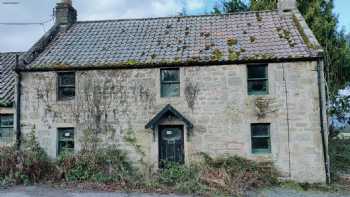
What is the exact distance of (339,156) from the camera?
1930cm

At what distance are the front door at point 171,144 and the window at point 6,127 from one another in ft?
24.7

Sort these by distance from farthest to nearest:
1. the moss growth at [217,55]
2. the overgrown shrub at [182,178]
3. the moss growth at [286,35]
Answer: the moss growth at [286,35]
the moss growth at [217,55]
the overgrown shrub at [182,178]

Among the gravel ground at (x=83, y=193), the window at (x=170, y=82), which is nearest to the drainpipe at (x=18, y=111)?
the gravel ground at (x=83, y=193)

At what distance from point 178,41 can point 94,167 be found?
24.0 feet

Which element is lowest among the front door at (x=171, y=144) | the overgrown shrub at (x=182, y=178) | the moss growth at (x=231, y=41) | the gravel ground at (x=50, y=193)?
the gravel ground at (x=50, y=193)

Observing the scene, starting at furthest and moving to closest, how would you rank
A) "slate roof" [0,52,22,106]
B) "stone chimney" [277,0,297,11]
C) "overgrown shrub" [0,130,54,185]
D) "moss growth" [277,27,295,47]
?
"stone chimney" [277,0,297,11], "slate roof" [0,52,22,106], "moss growth" [277,27,295,47], "overgrown shrub" [0,130,54,185]

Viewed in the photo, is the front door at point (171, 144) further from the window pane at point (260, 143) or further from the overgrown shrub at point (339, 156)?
the overgrown shrub at point (339, 156)

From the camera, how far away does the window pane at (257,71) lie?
14.7 m

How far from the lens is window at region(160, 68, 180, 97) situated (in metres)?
15.1

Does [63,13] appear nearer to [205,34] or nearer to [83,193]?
[205,34]

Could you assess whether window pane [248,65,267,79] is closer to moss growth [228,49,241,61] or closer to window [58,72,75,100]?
moss growth [228,49,241,61]

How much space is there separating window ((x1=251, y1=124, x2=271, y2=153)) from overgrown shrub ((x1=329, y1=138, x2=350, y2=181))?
3337 millimetres

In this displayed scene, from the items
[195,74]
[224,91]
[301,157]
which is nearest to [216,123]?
[224,91]

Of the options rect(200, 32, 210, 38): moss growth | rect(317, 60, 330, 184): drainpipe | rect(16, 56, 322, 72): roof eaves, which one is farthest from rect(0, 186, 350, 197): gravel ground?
rect(200, 32, 210, 38): moss growth
